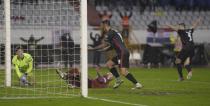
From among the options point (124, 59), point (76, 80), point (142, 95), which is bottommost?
point (142, 95)

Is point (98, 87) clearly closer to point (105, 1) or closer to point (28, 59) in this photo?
point (28, 59)

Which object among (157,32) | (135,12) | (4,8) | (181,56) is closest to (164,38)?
(157,32)

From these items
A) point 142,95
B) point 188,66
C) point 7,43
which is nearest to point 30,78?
point 7,43

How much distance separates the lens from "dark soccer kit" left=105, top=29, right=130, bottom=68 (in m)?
18.6

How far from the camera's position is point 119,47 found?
18.8m

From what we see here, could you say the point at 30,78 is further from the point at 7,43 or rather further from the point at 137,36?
the point at 137,36

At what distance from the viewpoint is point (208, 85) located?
805 inches

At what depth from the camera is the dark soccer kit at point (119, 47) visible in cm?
1859

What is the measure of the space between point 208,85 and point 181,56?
9.67ft

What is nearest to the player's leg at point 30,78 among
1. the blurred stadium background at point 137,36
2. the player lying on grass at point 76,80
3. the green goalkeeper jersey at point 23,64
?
the green goalkeeper jersey at point 23,64

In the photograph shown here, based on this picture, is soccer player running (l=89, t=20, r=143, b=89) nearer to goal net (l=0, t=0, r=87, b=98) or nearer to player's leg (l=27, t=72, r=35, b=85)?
goal net (l=0, t=0, r=87, b=98)

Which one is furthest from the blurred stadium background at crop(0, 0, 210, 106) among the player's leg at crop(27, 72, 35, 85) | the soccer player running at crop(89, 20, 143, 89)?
the player's leg at crop(27, 72, 35, 85)

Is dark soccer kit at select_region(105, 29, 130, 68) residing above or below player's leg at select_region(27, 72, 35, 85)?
above

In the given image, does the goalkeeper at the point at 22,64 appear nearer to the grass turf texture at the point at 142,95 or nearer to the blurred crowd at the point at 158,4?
the grass turf texture at the point at 142,95
